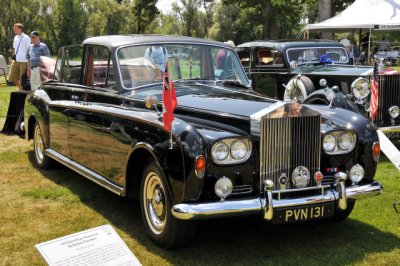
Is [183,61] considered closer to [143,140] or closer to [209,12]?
[143,140]

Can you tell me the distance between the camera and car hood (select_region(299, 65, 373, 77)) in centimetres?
A: 792

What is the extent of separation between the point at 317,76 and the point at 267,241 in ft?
14.8

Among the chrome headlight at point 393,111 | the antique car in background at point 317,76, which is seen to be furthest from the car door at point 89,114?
the chrome headlight at point 393,111

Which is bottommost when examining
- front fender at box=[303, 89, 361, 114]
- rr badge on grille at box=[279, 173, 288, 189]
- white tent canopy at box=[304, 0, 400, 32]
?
rr badge on grille at box=[279, 173, 288, 189]

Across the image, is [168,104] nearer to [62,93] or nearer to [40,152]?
[62,93]

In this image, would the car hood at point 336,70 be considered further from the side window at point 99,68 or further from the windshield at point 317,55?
the side window at point 99,68

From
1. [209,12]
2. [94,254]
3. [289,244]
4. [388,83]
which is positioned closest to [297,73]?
[388,83]

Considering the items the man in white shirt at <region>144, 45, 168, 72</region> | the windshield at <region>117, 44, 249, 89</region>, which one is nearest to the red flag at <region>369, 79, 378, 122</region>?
the windshield at <region>117, 44, 249, 89</region>

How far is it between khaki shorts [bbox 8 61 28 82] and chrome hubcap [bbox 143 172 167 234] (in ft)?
29.0

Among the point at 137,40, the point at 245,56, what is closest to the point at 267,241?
the point at 137,40

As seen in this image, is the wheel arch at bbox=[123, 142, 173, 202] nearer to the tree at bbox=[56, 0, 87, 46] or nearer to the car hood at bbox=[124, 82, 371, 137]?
the car hood at bbox=[124, 82, 371, 137]

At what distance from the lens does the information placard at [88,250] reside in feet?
10.5

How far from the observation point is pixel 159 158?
392cm

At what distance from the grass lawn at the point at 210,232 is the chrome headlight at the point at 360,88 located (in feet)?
5.92
